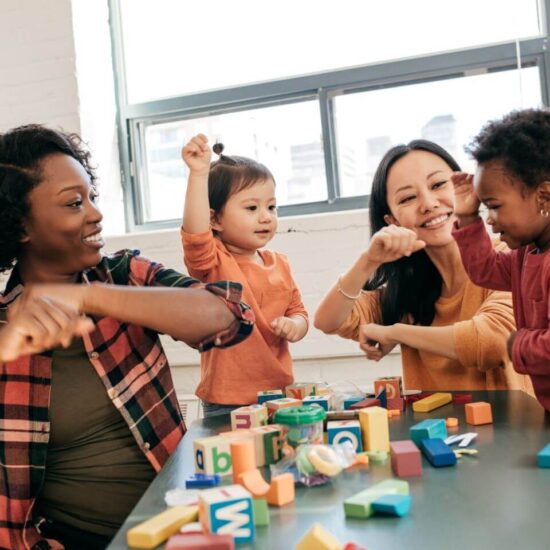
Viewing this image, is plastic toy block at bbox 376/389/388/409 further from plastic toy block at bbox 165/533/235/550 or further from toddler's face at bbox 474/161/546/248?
plastic toy block at bbox 165/533/235/550

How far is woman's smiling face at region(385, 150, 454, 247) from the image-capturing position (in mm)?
1611

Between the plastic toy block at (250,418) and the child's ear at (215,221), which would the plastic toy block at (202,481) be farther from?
the child's ear at (215,221)

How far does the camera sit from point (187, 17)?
2.74 m

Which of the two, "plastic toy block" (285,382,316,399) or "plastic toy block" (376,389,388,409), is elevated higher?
"plastic toy block" (285,382,316,399)

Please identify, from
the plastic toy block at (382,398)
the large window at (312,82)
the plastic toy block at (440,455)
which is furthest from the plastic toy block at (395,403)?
the large window at (312,82)

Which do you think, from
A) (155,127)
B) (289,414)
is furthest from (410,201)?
(155,127)

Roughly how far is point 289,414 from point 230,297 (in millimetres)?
286

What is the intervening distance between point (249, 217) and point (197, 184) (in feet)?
0.63

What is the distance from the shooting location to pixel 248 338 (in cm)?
167

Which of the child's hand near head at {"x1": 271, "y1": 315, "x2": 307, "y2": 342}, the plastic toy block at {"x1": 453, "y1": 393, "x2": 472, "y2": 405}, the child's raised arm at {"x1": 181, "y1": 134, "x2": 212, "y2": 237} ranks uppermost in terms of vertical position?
the child's raised arm at {"x1": 181, "y1": 134, "x2": 212, "y2": 237}

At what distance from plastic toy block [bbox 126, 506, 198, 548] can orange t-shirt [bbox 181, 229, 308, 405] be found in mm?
921

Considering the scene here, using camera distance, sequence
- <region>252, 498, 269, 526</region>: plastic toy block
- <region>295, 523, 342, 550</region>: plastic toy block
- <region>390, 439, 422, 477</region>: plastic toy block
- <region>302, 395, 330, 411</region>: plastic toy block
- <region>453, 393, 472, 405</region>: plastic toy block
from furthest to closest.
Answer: <region>453, 393, 472, 405</region>: plastic toy block, <region>302, 395, 330, 411</region>: plastic toy block, <region>390, 439, 422, 477</region>: plastic toy block, <region>252, 498, 269, 526</region>: plastic toy block, <region>295, 523, 342, 550</region>: plastic toy block

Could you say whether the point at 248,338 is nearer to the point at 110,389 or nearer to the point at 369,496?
the point at 110,389

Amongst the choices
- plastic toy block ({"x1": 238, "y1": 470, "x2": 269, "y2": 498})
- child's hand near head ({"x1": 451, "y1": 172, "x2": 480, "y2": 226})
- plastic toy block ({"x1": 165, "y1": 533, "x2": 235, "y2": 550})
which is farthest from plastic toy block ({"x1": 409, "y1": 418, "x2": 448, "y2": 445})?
child's hand near head ({"x1": 451, "y1": 172, "x2": 480, "y2": 226})
